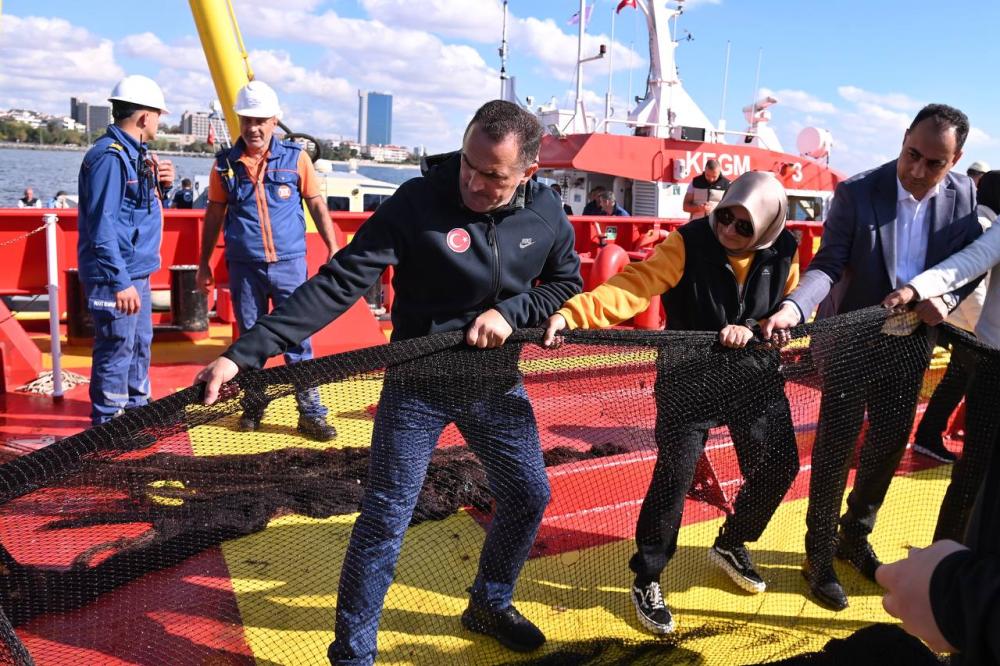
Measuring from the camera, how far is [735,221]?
3055 mm

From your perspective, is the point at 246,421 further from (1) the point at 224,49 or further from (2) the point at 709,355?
(1) the point at 224,49

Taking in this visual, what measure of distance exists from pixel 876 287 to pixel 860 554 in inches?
49.4

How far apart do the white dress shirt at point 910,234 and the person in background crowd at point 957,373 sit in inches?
12.5

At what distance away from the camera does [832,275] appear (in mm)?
3531

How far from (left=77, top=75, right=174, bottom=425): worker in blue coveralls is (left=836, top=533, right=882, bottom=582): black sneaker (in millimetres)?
3650

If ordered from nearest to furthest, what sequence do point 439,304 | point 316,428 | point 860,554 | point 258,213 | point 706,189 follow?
point 439,304 → point 860,554 → point 316,428 → point 258,213 → point 706,189

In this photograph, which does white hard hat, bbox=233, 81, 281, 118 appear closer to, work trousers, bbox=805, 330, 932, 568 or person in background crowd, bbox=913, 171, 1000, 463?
work trousers, bbox=805, 330, 932, 568

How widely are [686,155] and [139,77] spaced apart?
15235mm

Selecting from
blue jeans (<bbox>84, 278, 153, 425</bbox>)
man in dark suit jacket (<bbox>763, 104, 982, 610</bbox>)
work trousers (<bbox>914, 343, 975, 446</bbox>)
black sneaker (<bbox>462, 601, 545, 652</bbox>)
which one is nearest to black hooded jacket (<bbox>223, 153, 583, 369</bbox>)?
black sneaker (<bbox>462, 601, 545, 652</bbox>)

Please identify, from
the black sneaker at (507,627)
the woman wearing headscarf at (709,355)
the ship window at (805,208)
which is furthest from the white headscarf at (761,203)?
the ship window at (805,208)

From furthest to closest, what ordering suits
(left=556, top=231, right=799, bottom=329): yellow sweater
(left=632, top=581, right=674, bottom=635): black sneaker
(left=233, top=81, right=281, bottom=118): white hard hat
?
(left=233, top=81, right=281, bottom=118): white hard hat → (left=632, top=581, right=674, bottom=635): black sneaker → (left=556, top=231, right=799, bottom=329): yellow sweater

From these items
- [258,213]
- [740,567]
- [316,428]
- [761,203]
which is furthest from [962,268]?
[258,213]

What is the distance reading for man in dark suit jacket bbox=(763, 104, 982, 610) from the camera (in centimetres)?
342

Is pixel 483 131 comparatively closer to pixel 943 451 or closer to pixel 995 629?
pixel 995 629
